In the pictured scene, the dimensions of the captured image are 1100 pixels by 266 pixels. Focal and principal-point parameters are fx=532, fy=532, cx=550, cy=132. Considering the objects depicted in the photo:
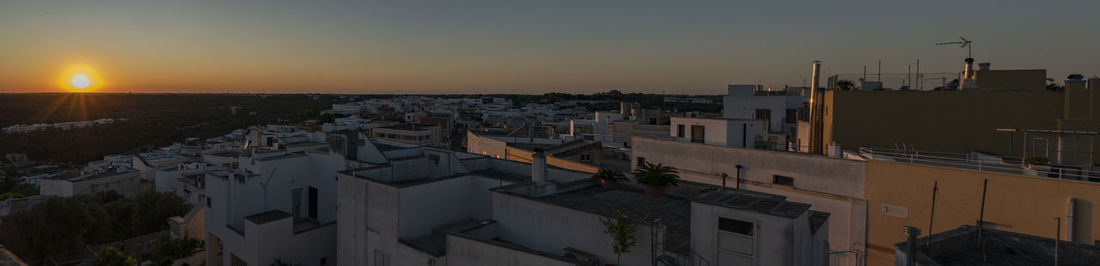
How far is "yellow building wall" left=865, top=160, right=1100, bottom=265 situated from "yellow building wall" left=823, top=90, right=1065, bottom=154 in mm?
4936

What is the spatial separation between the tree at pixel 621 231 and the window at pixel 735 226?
4.72 feet

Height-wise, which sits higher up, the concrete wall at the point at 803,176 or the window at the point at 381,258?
the concrete wall at the point at 803,176

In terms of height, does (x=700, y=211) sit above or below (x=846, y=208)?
above

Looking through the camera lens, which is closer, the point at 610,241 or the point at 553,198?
the point at 610,241

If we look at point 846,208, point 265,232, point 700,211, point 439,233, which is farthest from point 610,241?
point 265,232

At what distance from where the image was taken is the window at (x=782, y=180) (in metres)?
17.3

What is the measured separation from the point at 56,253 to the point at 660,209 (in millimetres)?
30626

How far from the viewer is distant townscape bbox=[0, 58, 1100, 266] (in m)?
8.91

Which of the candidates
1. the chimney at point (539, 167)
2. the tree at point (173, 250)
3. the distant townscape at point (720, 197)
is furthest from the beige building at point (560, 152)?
the tree at point (173, 250)

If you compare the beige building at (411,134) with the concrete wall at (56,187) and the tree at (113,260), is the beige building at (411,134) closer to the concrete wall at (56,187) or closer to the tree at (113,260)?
the concrete wall at (56,187)

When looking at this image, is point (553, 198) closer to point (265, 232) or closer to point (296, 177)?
point (265, 232)

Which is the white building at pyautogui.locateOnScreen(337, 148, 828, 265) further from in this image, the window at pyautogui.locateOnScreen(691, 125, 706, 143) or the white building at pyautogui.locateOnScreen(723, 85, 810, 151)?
the white building at pyautogui.locateOnScreen(723, 85, 810, 151)

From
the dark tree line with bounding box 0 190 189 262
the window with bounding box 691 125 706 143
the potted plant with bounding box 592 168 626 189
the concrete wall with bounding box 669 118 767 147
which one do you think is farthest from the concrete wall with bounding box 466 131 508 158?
the dark tree line with bounding box 0 190 189 262

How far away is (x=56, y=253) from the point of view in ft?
85.6
